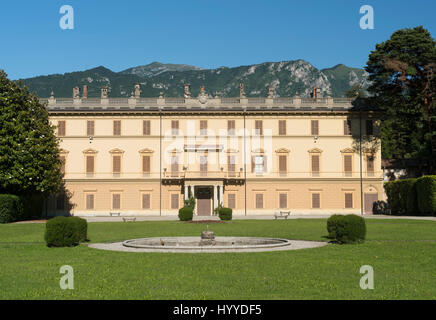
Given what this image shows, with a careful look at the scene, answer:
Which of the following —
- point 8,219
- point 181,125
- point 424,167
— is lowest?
point 8,219

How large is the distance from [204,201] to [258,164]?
7034 millimetres

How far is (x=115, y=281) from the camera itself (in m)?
11.3

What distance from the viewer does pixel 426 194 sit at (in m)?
42.5

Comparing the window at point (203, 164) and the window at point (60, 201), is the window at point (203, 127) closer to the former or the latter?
the window at point (203, 164)

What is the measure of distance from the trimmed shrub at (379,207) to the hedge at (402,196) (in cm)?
109

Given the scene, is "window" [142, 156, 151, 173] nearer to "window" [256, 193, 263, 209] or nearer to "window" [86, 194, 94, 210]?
"window" [86, 194, 94, 210]

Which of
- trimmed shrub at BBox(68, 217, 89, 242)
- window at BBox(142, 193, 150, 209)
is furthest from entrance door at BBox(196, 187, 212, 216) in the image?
trimmed shrub at BBox(68, 217, 89, 242)

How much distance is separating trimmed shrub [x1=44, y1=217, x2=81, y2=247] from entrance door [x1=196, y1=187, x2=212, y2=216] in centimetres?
3299

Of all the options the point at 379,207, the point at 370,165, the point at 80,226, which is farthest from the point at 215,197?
the point at 80,226

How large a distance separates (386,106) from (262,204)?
16218 millimetres

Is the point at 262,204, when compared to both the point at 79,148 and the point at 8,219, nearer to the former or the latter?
the point at 79,148

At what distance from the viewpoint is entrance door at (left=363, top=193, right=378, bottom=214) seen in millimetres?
52219

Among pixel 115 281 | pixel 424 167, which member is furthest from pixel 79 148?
pixel 115 281
